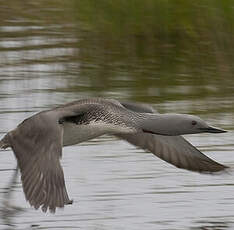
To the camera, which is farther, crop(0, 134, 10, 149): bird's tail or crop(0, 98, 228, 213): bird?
crop(0, 134, 10, 149): bird's tail

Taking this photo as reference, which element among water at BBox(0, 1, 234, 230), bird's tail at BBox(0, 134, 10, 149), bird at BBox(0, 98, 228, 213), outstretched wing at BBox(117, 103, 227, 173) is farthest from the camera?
outstretched wing at BBox(117, 103, 227, 173)

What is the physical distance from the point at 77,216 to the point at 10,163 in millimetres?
1736

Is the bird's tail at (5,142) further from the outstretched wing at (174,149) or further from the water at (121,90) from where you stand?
the outstretched wing at (174,149)

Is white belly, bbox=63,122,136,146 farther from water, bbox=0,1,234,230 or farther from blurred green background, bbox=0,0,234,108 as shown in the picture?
blurred green background, bbox=0,0,234,108

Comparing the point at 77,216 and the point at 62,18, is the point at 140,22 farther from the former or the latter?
the point at 77,216

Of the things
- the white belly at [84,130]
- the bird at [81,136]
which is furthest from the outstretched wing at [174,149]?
the white belly at [84,130]

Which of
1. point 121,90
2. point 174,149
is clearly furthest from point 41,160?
point 121,90

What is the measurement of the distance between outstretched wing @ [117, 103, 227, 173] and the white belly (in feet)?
1.08

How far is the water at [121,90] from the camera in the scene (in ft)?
30.2

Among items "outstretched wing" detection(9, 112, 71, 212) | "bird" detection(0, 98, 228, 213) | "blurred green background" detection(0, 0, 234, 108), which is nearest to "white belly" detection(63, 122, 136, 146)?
"bird" detection(0, 98, 228, 213)

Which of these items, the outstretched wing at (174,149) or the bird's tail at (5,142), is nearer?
the bird's tail at (5,142)

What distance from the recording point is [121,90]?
1311cm

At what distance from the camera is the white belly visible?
938 centimetres

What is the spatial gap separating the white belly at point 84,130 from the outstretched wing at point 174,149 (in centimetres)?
33
